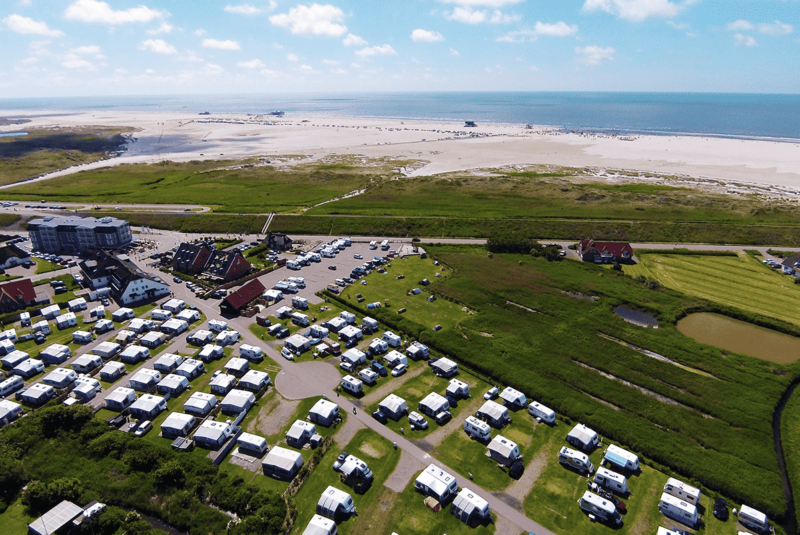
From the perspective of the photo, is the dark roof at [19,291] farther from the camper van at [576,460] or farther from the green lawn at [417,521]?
the camper van at [576,460]

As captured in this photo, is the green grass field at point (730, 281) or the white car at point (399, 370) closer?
the white car at point (399, 370)

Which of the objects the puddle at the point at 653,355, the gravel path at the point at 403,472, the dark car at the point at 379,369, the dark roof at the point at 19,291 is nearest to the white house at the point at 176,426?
the dark car at the point at 379,369

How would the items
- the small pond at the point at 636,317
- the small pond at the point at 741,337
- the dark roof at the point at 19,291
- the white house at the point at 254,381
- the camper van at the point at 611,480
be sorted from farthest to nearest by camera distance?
1. the dark roof at the point at 19,291
2. the small pond at the point at 636,317
3. the small pond at the point at 741,337
4. the white house at the point at 254,381
5. the camper van at the point at 611,480

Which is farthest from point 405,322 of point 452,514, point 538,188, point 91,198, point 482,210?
point 91,198

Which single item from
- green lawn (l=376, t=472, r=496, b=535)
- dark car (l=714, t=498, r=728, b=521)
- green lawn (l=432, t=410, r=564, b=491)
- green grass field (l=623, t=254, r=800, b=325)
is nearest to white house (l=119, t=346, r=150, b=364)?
green lawn (l=376, t=472, r=496, b=535)

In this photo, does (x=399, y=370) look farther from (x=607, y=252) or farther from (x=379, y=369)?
(x=607, y=252)

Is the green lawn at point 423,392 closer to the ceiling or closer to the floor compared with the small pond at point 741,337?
closer to the floor

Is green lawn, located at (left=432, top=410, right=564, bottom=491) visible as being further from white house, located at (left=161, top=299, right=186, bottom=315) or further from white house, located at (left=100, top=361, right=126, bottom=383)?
white house, located at (left=161, top=299, right=186, bottom=315)

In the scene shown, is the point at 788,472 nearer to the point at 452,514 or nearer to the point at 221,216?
the point at 452,514
